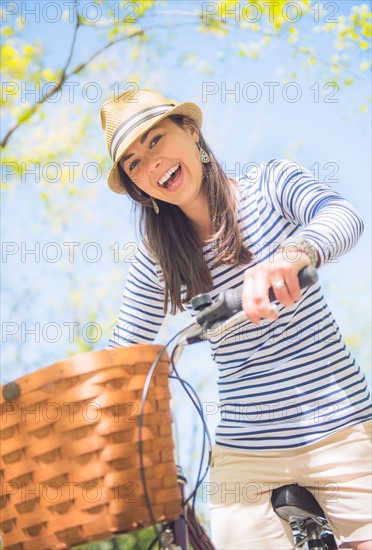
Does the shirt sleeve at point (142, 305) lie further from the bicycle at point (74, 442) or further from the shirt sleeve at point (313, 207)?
the bicycle at point (74, 442)

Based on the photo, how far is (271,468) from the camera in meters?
2.00

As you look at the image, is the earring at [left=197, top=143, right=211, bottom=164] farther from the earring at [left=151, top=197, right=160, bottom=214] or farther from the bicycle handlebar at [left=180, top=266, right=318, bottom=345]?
the bicycle handlebar at [left=180, top=266, right=318, bottom=345]

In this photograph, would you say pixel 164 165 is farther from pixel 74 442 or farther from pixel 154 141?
Result: pixel 74 442

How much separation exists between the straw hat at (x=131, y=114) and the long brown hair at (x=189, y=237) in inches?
2.3

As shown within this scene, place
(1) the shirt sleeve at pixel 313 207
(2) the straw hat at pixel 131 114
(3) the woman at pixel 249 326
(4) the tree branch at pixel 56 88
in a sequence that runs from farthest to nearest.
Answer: (4) the tree branch at pixel 56 88 → (2) the straw hat at pixel 131 114 → (3) the woman at pixel 249 326 → (1) the shirt sleeve at pixel 313 207

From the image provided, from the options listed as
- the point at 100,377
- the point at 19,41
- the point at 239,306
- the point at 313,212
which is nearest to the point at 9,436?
the point at 100,377

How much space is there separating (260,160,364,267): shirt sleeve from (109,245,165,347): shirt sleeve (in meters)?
0.46

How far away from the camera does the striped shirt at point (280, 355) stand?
198 centimetres

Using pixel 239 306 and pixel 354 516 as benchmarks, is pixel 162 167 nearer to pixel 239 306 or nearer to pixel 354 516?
pixel 239 306

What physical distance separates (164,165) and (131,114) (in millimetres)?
191

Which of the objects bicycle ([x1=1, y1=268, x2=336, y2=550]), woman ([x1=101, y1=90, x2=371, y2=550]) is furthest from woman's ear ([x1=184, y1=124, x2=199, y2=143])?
bicycle ([x1=1, y1=268, x2=336, y2=550])

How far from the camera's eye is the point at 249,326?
2076 millimetres

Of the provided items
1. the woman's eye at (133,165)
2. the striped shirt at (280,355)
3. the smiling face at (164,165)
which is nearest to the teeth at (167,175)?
the smiling face at (164,165)

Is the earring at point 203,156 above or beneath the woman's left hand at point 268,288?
above
